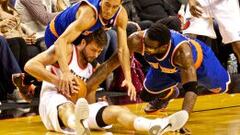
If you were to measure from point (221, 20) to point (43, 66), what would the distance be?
2.52 metres

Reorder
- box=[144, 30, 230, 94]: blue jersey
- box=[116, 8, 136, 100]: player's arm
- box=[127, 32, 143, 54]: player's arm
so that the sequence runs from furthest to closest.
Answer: box=[144, 30, 230, 94]: blue jersey → box=[127, 32, 143, 54]: player's arm → box=[116, 8, 136, 100]: player's arm

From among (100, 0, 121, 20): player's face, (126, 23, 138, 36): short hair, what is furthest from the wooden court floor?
(126, 23, 138, 36): short hair

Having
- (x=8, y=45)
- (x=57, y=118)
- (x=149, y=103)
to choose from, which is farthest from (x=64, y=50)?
(x=8, y=45)

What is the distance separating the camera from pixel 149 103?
5492 mm

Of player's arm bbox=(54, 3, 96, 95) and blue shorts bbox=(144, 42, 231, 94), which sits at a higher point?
player's arm bbox=(54, 3, 96, 95)

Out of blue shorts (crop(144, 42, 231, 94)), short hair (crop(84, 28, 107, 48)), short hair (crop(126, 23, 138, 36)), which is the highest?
short hair (crop(84, 28, 107, 48))

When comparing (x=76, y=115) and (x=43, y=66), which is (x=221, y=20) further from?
(x=76, y=115)

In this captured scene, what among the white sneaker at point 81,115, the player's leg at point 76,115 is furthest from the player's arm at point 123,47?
the white sneaker at point 81,115

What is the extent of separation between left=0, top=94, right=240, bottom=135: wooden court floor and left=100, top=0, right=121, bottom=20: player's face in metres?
0.85

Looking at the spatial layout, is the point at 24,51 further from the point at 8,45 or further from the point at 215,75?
the point at 215,75

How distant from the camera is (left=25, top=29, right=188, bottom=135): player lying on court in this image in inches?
138

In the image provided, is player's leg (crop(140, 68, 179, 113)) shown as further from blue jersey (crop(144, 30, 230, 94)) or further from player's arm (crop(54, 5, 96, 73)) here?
player's arm (crop(54, 5, 96, 73))

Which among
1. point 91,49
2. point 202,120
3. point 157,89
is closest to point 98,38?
point 91,49

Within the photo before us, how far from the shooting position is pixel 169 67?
4797 mm
